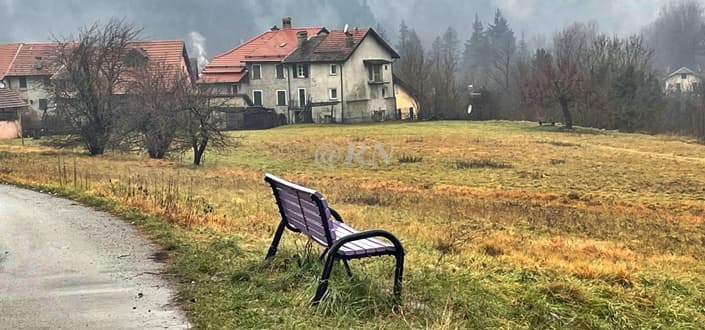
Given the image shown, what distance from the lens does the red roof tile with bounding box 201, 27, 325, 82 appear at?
7856 cm

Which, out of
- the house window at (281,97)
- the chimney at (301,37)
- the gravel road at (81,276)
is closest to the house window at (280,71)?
the house window at (281,97)

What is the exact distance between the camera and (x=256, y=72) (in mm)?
78438

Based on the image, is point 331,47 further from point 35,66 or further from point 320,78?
point 35,66

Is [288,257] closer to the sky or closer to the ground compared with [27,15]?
closer to the ground

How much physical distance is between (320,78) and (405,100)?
1125 centimetres

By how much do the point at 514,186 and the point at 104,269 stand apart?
19.5 meters

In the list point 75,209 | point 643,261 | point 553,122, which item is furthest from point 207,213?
point 553,122

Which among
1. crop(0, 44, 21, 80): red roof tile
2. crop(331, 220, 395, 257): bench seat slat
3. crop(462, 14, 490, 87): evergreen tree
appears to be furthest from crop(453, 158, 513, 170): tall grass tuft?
crop(462, 14, 490, 87): evergreen tree

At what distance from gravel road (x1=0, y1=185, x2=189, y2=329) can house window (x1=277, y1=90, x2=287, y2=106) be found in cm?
6637

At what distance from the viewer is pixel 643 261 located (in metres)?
10.4

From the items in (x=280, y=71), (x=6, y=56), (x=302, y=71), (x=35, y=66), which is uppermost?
(x=6, y=56)

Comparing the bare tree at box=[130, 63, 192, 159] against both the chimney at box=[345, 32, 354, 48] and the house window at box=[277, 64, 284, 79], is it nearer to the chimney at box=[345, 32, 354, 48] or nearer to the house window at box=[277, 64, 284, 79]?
the chimney at box=[345, 32, 354, 48]

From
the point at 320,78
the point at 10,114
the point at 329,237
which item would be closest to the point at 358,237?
the point at 329,237

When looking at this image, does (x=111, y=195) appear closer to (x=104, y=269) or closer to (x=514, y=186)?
(x=104, y=269)
